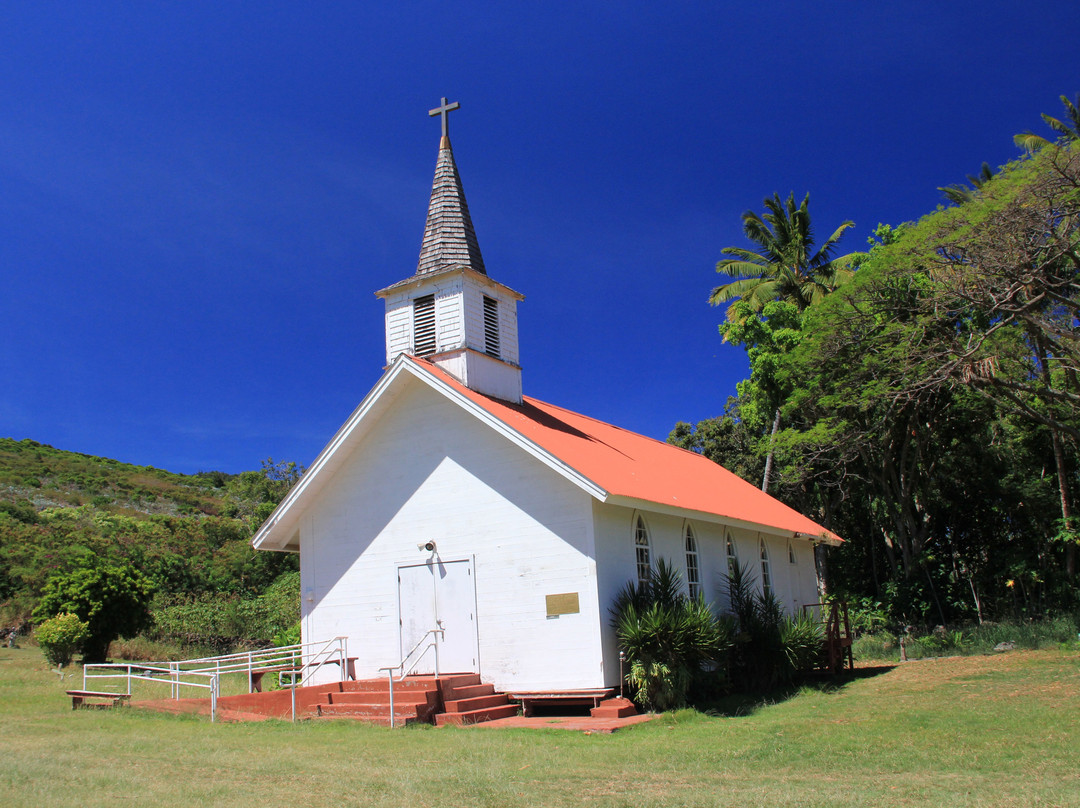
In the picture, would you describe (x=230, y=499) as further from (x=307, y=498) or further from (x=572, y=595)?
(x=572, y=595)

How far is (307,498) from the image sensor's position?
62.7 ft

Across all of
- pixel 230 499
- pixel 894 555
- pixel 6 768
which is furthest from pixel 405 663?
pixel 230 499

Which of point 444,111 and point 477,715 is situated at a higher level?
point 444,111

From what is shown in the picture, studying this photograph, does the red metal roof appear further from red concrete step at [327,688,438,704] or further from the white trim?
red concrete step at [327,688,438,704]

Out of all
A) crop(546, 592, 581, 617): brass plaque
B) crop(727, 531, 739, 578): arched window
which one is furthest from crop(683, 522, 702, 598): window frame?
crop(546, 592, 581, 617): brass plaque

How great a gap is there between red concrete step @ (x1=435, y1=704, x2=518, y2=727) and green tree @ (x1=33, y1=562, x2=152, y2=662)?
14178 mm

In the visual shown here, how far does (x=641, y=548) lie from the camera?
17141mm

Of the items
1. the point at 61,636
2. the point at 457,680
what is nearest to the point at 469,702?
the point at 457,680

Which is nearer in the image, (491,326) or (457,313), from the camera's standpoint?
(457,313)

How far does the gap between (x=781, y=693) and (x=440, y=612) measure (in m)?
7.11

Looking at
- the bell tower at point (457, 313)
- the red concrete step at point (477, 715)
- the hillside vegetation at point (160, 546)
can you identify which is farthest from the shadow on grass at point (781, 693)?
the hillside vegetation at point (160, 546)

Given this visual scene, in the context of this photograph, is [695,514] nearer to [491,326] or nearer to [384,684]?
[491,326]

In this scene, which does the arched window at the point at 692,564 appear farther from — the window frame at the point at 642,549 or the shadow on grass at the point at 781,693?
the shadow on grass at the point at 781,693

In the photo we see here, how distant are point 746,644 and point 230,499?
49982 millimetres
